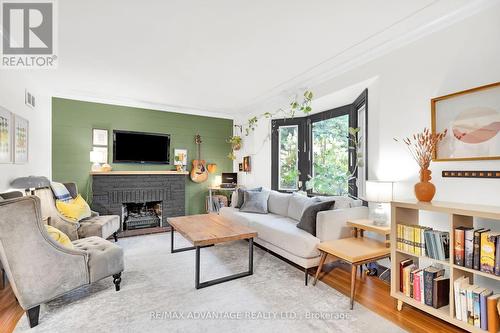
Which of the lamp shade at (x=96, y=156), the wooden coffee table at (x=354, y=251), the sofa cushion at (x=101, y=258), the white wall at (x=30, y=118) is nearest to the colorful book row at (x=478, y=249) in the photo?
the wooden coffee table at (x=354, y=251)

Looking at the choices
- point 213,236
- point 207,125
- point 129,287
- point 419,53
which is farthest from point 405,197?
point 207,125

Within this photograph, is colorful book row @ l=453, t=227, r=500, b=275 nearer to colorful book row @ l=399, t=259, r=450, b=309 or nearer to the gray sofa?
colorful book row @ l=399, t=259, r=450, b=309

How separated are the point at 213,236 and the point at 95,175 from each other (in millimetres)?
2917

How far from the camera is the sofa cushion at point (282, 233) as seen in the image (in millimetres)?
2605

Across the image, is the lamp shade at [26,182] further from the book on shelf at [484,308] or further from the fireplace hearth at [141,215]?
the book on shelf at [484,308]

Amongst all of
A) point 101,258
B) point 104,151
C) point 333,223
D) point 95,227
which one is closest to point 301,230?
point 333,223

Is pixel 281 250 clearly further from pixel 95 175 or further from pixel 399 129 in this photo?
pixel 95 175

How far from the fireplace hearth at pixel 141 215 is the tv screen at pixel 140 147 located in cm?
86

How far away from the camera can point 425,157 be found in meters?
2.15

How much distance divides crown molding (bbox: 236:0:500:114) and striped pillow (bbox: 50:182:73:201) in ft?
11.4

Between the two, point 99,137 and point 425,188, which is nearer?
point 425,188

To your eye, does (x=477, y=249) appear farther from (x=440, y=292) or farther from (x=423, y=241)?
(x=440, y=292)

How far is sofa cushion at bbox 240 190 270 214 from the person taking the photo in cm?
407

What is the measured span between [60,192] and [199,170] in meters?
2.50
